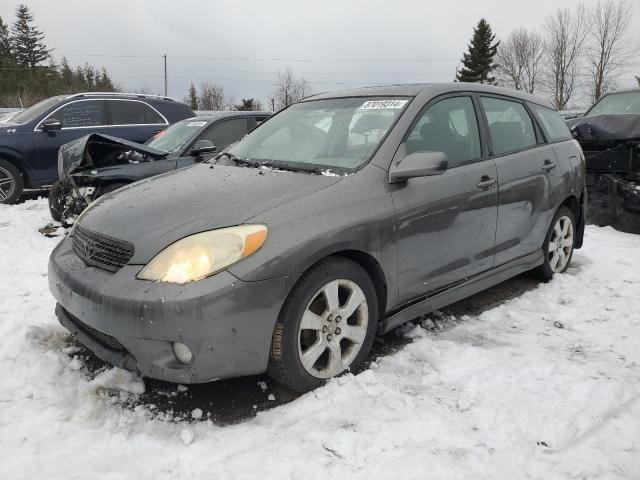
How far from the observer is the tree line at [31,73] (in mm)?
44281

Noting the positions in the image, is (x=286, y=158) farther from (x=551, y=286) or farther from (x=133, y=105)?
(x=133, y=105)

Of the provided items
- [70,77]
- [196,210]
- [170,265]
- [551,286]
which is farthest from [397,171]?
[70,77]

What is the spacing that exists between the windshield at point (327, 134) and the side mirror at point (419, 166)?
0.21m

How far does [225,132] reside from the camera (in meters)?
6.95

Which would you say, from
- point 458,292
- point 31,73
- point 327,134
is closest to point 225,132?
point 327,134

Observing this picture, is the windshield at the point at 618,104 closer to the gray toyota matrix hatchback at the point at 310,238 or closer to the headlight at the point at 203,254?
the gray toyota matrix hatchback at the point at 310,238

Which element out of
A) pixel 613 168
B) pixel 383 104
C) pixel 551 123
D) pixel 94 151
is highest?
pixel 383 104

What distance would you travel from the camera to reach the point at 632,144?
22.7ft

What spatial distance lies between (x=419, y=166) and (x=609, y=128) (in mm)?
5687

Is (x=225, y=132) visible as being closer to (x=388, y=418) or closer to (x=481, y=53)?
(x=388, y=418)

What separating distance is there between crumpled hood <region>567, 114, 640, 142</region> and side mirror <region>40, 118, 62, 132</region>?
8.16 meters

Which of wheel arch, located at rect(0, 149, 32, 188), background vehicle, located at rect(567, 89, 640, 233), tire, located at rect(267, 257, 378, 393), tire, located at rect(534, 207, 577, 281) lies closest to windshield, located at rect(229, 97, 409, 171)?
tire, located at rect(267, 257, 378, 393)

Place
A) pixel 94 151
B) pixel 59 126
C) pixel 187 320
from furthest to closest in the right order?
pixel 59 126, pixel 94 151, pixel 187 320

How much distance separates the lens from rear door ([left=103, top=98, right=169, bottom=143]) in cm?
909
